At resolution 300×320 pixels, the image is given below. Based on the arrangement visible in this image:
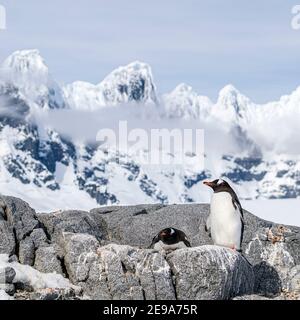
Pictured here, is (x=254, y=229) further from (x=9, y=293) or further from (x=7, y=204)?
(x=9, y=293)

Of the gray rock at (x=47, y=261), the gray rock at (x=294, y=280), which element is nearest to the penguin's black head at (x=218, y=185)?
the gray rock at (x=294, y=280)

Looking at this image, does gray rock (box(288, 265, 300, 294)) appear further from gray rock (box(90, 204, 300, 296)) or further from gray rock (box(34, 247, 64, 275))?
gray rock (box(34, 247, 64, 275))

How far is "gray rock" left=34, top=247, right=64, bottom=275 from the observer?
63.1 feet

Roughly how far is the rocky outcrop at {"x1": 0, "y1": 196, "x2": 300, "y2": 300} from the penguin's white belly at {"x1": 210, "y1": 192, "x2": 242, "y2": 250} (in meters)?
1.03

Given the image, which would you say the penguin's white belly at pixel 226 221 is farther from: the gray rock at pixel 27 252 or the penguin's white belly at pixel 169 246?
the gray rock at pixel 27 252

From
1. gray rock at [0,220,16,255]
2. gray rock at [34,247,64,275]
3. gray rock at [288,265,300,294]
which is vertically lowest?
gray rock at [288,265,300,294]

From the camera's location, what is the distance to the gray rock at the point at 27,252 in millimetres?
19641

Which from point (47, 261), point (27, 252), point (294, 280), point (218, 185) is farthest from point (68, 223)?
point (294, 280)

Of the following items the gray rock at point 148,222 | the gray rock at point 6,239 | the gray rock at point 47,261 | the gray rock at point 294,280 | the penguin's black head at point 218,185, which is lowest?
the gray rock at point 294,280

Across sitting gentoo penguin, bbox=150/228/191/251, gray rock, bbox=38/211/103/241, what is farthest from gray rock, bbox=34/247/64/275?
sitting gentoo penguin, bbox=150/228/191/251

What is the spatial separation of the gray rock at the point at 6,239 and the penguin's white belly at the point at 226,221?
5687 millimetres

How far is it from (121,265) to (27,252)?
2822 mm

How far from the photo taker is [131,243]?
23.9 m

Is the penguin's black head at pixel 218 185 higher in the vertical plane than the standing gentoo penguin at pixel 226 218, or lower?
higher
